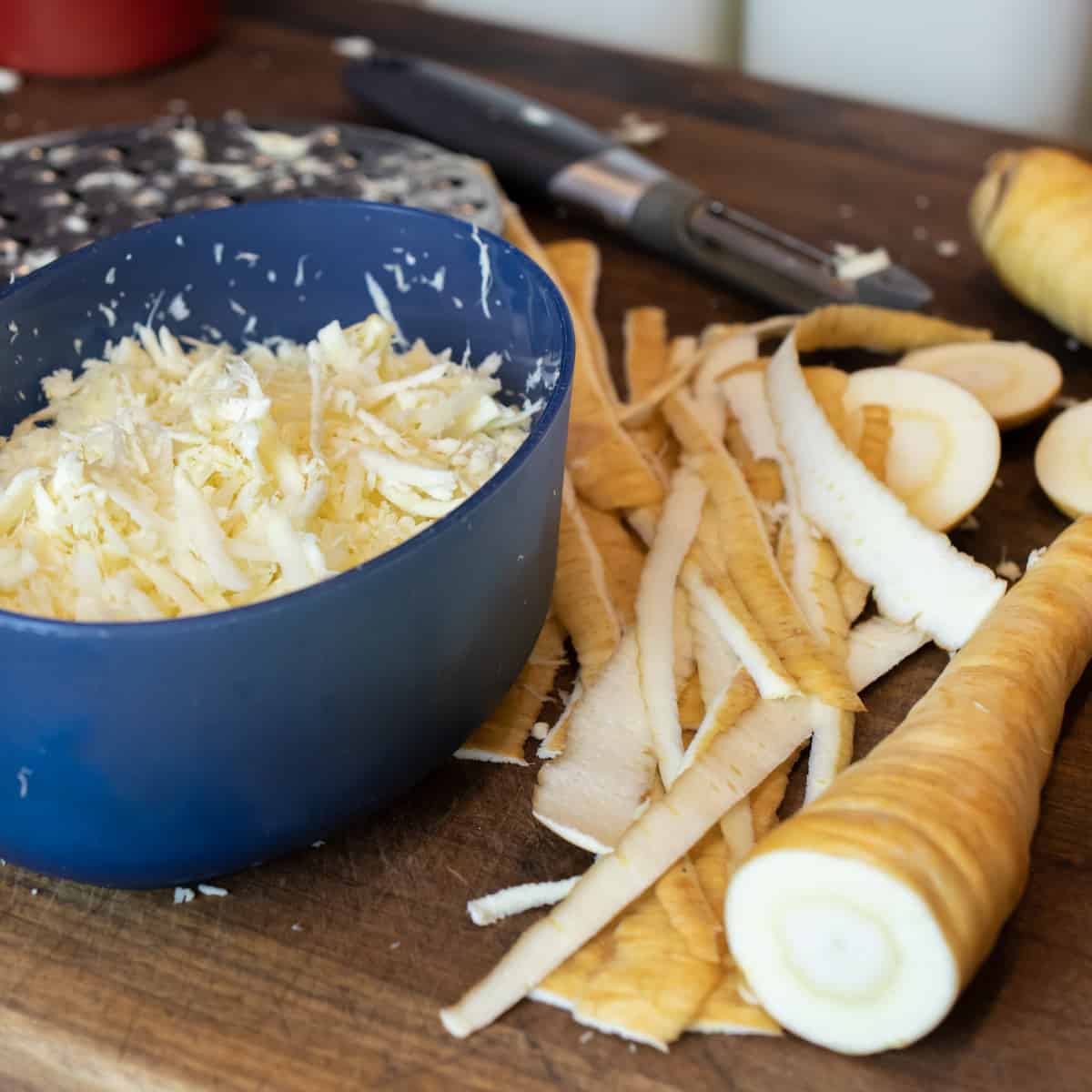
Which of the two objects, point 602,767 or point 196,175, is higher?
point 196,175

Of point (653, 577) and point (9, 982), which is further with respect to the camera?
point (653, 577)

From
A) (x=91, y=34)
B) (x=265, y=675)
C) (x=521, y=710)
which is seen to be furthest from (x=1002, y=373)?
(x=91, y=34)

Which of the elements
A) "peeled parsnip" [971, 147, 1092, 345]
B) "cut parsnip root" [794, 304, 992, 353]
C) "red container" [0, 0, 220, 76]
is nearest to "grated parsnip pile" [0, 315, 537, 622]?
"cut parsnip root" [794, 304, 992, 353]

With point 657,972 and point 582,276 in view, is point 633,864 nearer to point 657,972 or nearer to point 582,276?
point 657,972

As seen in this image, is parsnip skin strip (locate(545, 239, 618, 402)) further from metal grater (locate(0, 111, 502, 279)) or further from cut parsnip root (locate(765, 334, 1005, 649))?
cut parsnip root (locate(765, 334, 1005, 649))

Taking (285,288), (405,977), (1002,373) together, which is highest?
(285,288)

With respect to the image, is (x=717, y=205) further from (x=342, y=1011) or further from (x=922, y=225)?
(x=342, y=1011)

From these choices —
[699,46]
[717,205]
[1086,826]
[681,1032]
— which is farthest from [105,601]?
[699,46]
